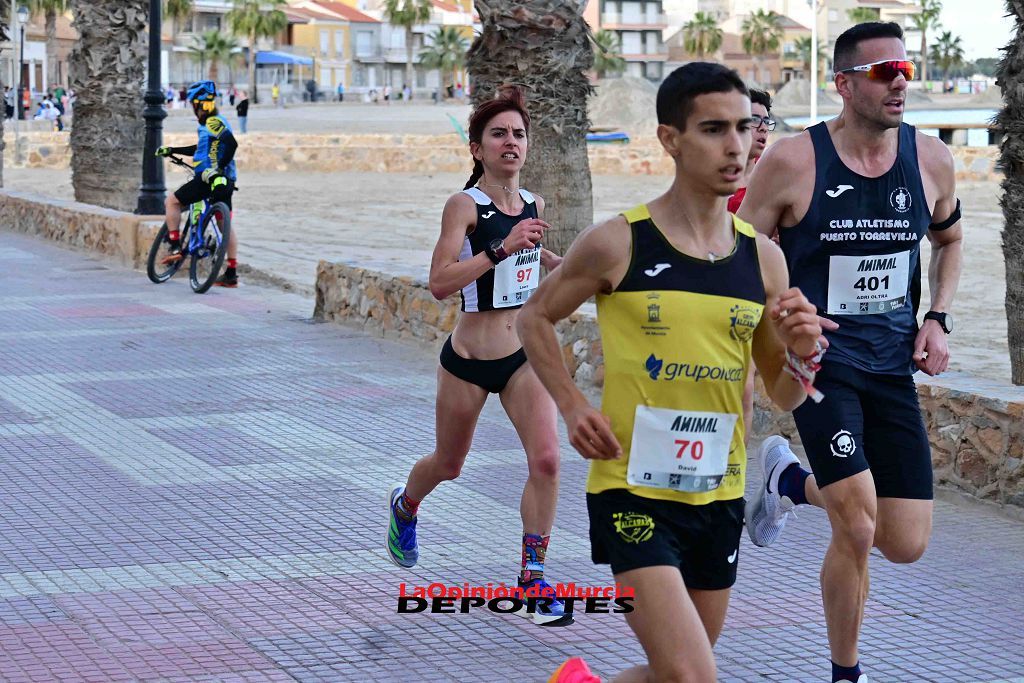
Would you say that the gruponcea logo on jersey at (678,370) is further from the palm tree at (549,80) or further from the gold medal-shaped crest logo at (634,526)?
the palm tree at (549,80)

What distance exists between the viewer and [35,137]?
44812mm

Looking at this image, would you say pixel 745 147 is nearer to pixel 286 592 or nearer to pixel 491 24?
pixel 286 592

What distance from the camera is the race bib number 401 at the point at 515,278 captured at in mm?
5625

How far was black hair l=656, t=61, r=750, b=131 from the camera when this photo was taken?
142 inches

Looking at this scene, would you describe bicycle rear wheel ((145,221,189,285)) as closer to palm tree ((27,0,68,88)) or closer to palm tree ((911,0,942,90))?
palm tree ((27,0,68,88))

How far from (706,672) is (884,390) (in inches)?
60.2

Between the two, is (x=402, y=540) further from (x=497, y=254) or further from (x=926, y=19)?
(x=926, y=19)

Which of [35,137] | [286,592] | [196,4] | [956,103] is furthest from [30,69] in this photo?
[286,592]

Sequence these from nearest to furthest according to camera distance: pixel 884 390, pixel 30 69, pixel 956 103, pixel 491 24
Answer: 1. pixel 884 390
2. pixel 491 24
3. pixel 30 69
4. pixel 956 103

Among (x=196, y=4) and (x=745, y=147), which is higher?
(x=196, y=4)

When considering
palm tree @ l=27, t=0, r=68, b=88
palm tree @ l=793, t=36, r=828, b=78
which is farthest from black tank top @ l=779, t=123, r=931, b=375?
palm tree @ l=793, t=36, r=828, b=78

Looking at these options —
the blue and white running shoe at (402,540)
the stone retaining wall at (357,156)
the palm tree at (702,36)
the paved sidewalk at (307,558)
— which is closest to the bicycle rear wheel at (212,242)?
the paved sidewalk at (307,558)

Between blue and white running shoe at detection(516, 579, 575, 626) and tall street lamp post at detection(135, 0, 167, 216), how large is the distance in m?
13.4

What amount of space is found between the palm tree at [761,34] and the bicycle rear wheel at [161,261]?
12480 centimetres
